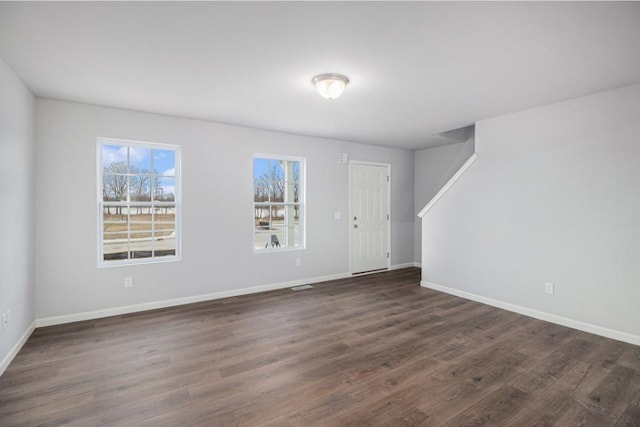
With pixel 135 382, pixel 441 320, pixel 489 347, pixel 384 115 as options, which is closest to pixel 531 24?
pixel 384 115

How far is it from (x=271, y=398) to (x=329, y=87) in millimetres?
2581

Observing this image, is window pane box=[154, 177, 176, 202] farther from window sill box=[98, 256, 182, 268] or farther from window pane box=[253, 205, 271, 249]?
window pane box=[253, 205, 271, 249]

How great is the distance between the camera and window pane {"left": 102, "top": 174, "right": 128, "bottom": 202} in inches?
153

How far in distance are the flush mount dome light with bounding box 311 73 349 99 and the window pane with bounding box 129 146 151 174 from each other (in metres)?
2.47

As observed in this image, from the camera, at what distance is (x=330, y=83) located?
2930 millimetres

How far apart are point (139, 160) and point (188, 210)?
2.80 ft

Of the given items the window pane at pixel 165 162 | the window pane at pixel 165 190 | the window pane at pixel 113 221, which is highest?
the window pane at pixel 165 162

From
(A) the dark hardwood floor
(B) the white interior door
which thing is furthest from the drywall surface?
(A) the dark hardwood floor

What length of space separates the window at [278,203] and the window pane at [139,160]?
1.44m

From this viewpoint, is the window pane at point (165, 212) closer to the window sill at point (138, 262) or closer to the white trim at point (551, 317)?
the window sill at point (138, 262)

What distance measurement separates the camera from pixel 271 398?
2.20m

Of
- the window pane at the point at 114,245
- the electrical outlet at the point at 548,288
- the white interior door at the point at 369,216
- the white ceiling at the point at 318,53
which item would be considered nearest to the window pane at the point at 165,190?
the window pane at the point at 114,245

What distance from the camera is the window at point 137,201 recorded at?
3895 millimetres

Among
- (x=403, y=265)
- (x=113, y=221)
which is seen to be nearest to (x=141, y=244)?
(x=113, y=221)
